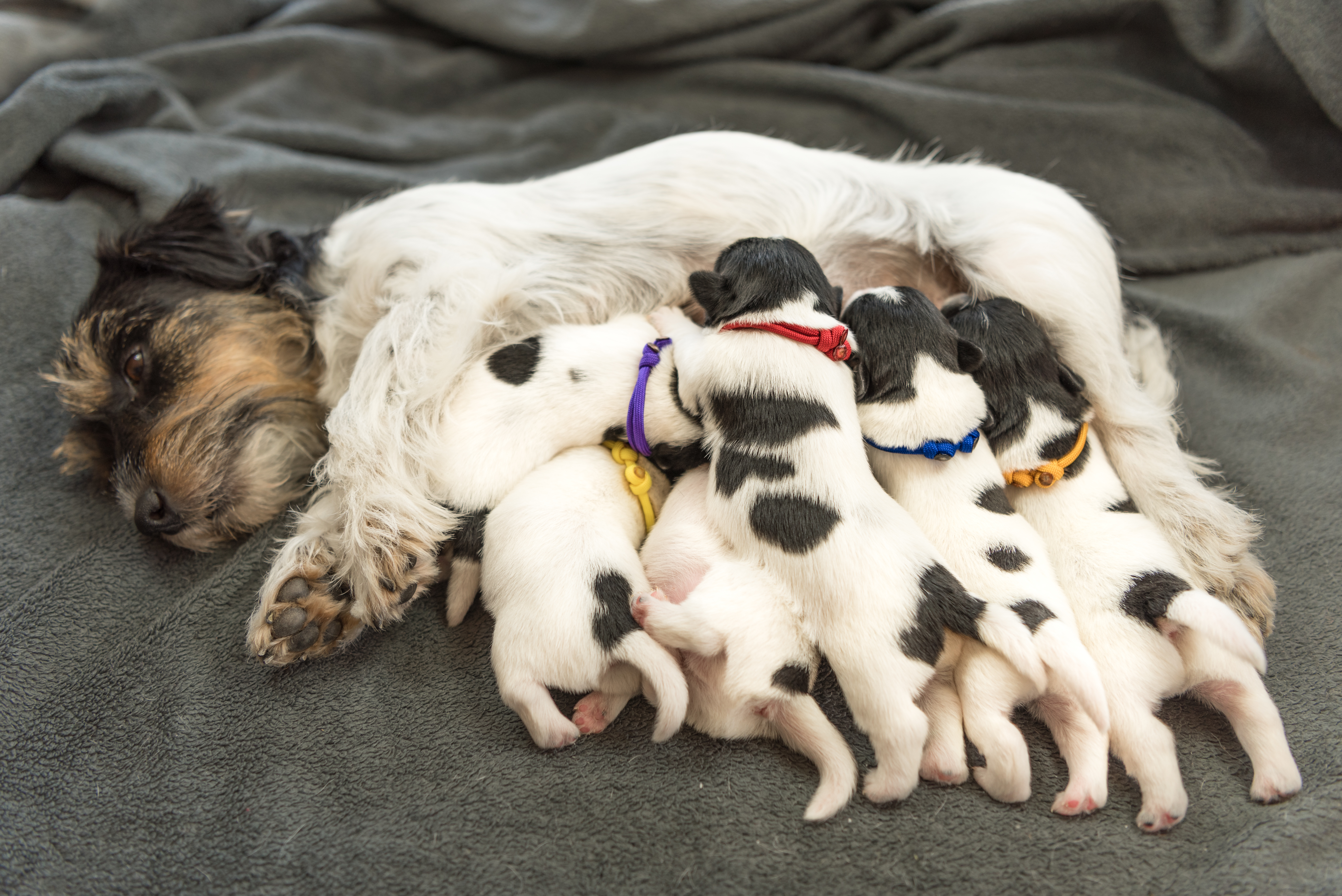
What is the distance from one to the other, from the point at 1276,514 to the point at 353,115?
3127 mm

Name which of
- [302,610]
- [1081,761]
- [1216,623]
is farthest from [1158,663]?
[302,610]

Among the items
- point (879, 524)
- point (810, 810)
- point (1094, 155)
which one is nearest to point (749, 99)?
point (1094, 155)

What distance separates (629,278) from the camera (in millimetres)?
1908

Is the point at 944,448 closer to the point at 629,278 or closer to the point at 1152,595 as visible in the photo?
the point at 1152,595

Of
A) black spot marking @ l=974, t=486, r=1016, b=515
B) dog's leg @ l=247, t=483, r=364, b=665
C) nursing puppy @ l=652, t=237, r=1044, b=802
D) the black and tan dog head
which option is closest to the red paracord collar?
nursing puppy @ l=652, t=237, r=1044, b=802

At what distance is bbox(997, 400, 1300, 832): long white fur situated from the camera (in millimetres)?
1256

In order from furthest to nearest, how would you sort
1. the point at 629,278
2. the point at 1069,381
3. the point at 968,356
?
the point at 629,278
the point at 1069,381
the point at 968,356

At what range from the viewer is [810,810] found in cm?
128

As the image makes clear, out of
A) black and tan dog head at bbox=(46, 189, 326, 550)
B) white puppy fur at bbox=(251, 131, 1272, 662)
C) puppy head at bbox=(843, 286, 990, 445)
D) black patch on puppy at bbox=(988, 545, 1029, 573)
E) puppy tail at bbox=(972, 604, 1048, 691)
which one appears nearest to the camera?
puppy tail at bbox=(972, 604, 1048, 691)

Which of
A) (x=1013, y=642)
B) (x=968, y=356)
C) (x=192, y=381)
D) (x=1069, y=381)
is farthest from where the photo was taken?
(x=192, y=381)

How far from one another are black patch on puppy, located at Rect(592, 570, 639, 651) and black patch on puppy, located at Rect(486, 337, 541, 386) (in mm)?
511

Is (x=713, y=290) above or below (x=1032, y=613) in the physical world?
above

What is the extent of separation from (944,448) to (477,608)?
1044 mm

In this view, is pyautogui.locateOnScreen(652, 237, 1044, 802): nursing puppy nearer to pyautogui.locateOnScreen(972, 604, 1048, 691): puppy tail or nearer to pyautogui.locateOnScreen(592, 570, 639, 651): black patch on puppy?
pyautogui.locateOnScreen(972, 604, 1048, 691): puppy tail
